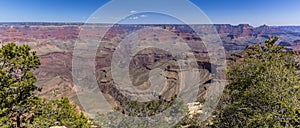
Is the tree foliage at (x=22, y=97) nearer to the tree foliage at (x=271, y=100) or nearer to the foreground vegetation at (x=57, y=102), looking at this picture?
the foreground vegetation at (x=57, y=102)

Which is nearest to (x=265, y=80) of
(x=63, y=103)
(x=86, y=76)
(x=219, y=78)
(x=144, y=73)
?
(x=63, y=103)

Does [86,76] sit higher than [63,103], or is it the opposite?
[63,103]

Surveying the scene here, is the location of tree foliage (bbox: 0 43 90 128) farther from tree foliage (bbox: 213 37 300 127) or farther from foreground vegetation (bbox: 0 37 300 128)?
tree foliage (bbox: 213 37 300 127)

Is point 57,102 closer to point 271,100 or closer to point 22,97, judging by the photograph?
point 22,97

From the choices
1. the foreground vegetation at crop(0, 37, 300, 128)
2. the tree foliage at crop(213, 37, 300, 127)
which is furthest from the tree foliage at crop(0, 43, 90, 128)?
the tree foliage at crop(213, 37, 300, 127)

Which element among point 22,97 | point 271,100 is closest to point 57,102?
point 22,97

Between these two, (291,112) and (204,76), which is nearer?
(291,112)

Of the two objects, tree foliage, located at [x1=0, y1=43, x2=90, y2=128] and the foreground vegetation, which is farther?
tree foliage, located at [x1=0, y1=43, x2=90, y2=128]

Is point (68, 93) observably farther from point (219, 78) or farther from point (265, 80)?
point (265, 80)
